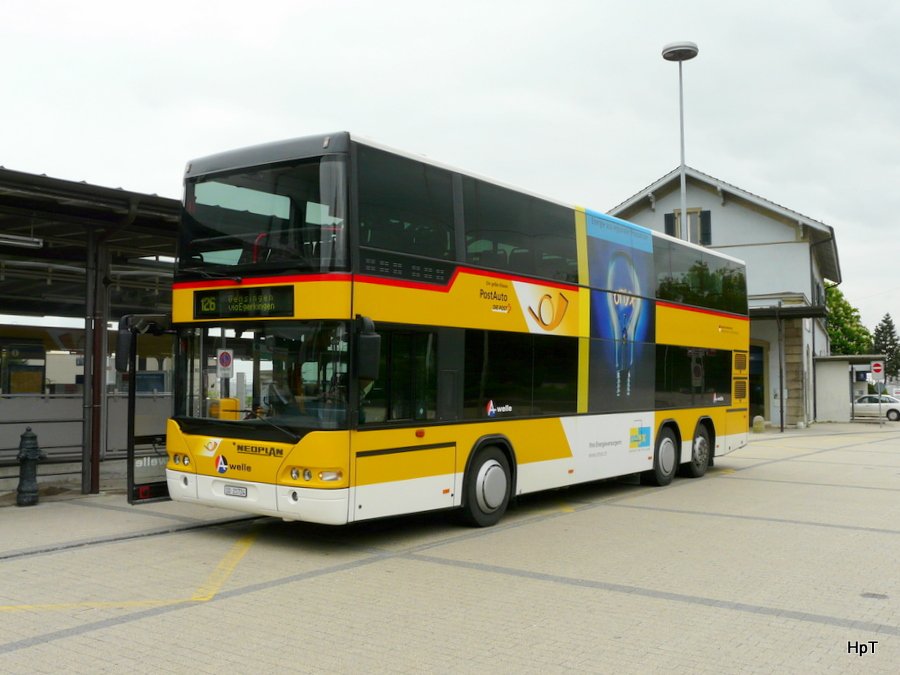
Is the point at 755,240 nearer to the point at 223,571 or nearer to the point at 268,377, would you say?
the point at 268,377

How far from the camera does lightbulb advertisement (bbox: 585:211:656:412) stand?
12.6 m

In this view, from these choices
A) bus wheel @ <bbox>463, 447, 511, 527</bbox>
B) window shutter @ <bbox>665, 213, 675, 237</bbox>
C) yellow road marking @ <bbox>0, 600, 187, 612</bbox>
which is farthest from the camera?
window shutter @ <bbox>665, 213, 675, 237</bbox>

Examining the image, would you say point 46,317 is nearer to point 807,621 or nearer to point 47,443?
point 47,443

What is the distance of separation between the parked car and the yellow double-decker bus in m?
36.0

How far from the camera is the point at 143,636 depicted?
229 inches

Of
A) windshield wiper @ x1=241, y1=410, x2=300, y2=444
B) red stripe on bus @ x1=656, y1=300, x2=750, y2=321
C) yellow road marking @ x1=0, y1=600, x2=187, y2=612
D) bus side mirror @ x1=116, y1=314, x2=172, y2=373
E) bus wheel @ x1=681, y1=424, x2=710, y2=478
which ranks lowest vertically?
yellow road marking @ x1=0, y1=600, x2=187, y2=612

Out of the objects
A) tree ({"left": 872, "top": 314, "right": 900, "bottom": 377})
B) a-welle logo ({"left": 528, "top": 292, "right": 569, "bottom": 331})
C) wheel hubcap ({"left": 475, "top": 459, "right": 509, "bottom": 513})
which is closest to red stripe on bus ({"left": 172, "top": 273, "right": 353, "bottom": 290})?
wheel hubcap ({"left": 475, "top": 459, "right": 509, "bottom": 513})

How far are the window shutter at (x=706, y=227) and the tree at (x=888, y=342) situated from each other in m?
88.3

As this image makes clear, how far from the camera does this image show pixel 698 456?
15.9m

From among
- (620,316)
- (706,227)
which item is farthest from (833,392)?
(620,316)

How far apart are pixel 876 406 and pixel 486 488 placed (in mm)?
39358

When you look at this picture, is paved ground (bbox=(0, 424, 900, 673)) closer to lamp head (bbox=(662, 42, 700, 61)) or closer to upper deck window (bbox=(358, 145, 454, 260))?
upper deck window (bbox=(358, 145, 454, 260))

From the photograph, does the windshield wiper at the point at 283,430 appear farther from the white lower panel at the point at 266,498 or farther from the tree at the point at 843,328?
the tree at the point at 843,328

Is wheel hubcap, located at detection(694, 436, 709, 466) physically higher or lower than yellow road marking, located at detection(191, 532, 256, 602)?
higher
